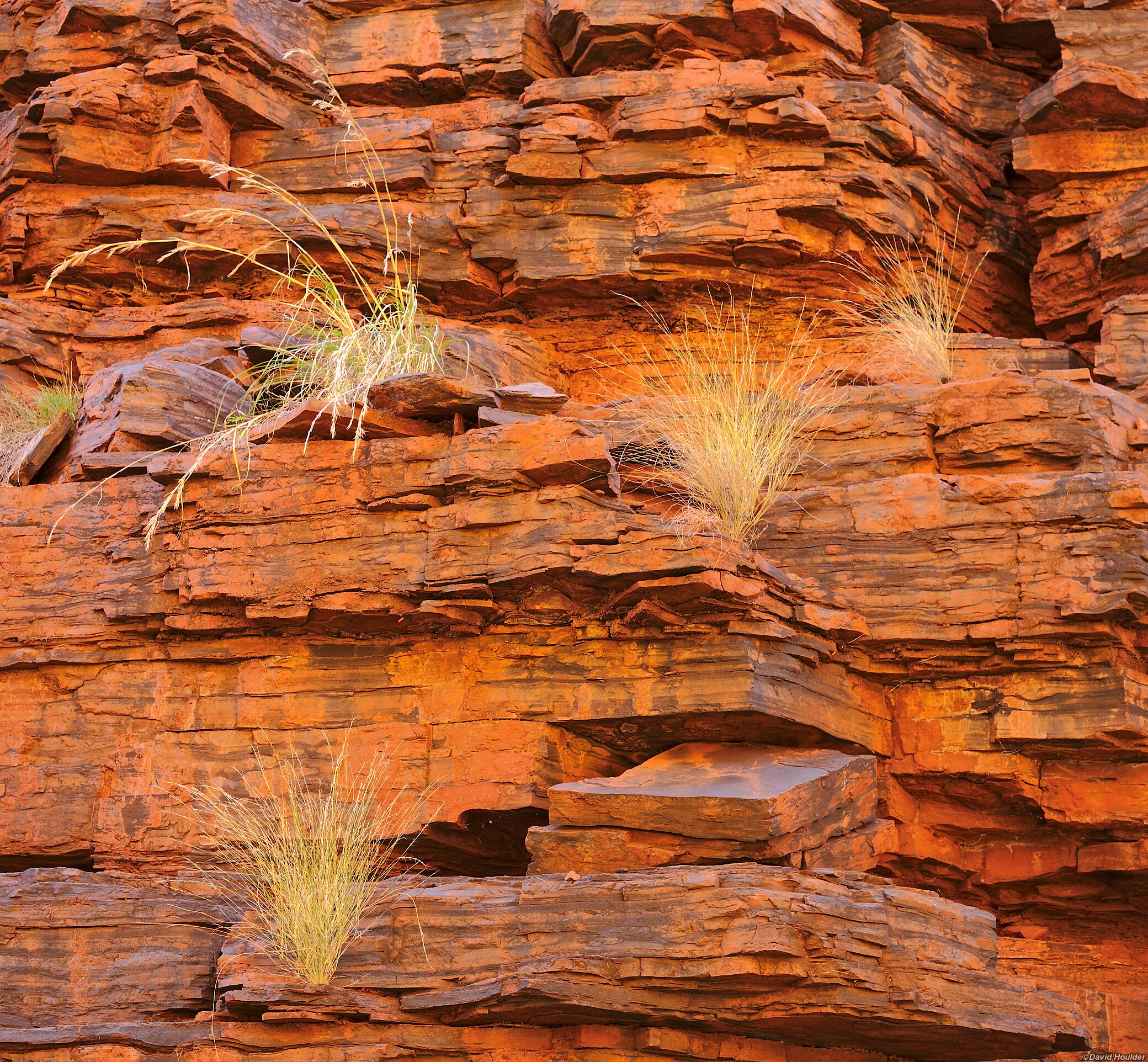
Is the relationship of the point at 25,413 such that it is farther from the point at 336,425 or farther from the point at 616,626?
the point at 616,626

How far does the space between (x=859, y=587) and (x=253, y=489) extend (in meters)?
3.23

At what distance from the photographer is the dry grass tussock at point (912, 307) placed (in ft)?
29.5

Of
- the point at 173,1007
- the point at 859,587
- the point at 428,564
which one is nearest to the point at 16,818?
the point at 173,1007

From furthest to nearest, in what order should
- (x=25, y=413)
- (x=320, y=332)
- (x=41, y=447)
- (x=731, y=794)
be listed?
1. (x=25, y=413)
2. (x=41, y=447)
3. (x=320, y=332)
4. (x=731, y=794)

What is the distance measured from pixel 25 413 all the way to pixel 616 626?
4.87m

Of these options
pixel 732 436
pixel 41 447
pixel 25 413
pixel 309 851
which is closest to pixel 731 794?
pixel 309 851

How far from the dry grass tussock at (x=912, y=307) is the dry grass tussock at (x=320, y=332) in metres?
2.91

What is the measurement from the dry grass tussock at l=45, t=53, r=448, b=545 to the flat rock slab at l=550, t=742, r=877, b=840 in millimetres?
2209

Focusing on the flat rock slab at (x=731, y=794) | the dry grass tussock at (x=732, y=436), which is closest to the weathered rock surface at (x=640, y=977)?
the flat rock slab at (x=731, y=794)

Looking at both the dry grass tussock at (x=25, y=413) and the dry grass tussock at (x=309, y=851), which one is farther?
the dry grass tussock at (x=25, y=413)

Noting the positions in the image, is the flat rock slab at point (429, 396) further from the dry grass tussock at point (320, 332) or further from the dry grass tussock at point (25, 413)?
the dry grass tussock at point (25, 413)

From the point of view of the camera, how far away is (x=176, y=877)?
715cm

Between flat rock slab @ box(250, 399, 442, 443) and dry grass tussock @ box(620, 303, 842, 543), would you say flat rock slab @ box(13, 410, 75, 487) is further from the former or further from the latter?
dry grass tussock @ box(620, 303, 842, 543)

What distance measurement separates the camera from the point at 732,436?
7.57 m
